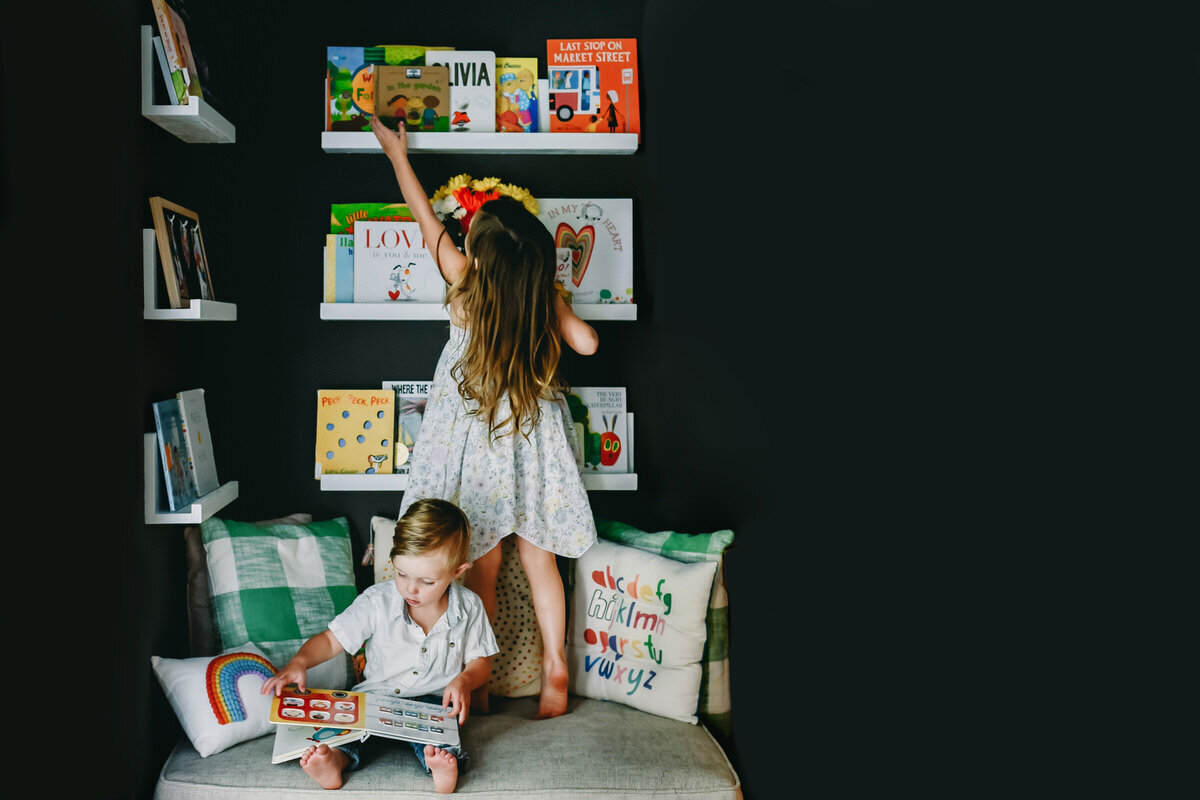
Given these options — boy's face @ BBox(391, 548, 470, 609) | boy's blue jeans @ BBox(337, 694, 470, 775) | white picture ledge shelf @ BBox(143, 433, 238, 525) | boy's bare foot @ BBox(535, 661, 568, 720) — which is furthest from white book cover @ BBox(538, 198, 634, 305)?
boy's blue jeans @ BBox(337, 694, 470, 775)

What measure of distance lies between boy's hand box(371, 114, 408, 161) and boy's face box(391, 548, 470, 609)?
1110 mm

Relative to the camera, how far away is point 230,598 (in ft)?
7.22

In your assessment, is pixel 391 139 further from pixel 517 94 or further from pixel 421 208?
pixel 517 94

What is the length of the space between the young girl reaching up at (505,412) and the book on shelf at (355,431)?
0.21 metres

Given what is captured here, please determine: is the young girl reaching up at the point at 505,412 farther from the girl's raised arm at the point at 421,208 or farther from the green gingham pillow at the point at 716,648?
the green gingham pillow at the point at 716,648

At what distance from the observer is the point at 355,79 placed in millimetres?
2406

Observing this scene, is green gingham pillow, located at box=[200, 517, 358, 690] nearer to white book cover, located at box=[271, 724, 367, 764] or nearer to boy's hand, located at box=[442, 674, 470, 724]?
white book cover, located at box=[271, 724, 367, 764]

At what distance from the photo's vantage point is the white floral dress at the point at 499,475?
2.23m

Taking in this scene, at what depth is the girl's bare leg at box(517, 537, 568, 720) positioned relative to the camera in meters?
2.21

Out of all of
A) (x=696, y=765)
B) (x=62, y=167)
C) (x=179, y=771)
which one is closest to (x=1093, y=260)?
(x=696, y=765)

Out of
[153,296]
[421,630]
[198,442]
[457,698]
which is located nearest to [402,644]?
[421,630]

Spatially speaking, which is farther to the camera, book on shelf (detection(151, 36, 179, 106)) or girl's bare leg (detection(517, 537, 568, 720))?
girl's bare leg (detection(517, 537, 568, 720))

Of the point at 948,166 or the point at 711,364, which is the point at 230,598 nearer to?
the point at 711,364

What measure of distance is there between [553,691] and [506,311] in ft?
3.36
